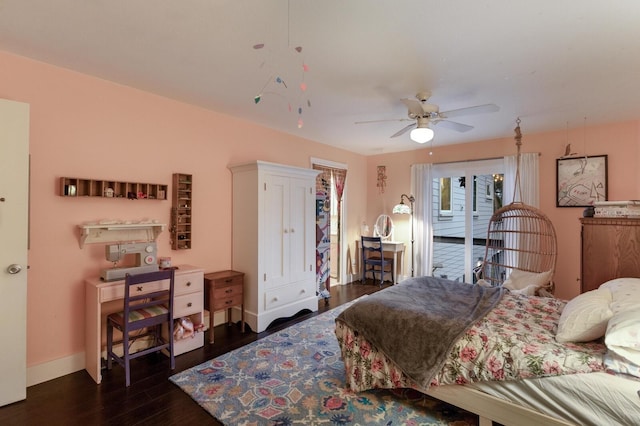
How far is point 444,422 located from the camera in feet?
6.55

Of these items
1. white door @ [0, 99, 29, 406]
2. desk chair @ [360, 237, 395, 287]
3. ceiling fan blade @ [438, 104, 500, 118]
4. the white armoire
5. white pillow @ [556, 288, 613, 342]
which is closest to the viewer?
white pillow @ [556, 288, 613, 342]

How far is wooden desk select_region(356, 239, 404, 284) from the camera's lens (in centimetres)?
551

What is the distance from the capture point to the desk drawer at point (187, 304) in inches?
113

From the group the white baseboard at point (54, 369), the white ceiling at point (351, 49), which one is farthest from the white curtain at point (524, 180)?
the white baseboard at point (54, 369)

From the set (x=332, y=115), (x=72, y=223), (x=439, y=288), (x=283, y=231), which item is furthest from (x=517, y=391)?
(x=72, y=223)

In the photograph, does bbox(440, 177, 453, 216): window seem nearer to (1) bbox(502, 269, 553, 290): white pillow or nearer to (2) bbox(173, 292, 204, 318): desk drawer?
(1) bbox(502, 269, 553, 290): white pillow

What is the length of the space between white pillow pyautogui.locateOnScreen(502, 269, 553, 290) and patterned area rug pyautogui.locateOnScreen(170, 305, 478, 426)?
167 centimetres

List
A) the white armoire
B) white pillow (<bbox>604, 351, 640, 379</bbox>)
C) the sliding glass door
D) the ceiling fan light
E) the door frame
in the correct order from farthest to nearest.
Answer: the door frame, the sliding glass door, the white armoire, the ceiling fan light, white pillow (<bbox>604, 351, 640, 379</bbox>)

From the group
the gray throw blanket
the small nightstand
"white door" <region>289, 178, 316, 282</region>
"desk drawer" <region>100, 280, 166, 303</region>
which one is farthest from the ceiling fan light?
"desk drawer" <region>100, 280, 166, 303</region>

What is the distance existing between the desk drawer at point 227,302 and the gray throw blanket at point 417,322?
1518 mm

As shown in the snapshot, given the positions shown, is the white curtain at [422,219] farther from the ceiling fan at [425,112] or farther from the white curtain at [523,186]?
the ceiling fan at [425,112]

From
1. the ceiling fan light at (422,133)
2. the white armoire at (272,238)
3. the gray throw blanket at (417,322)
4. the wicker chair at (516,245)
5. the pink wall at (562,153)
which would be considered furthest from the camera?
the wicker chair at (516,245)

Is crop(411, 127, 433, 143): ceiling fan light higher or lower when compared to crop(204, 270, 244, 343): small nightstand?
higher

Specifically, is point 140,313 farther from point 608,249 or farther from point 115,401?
point 608,249
